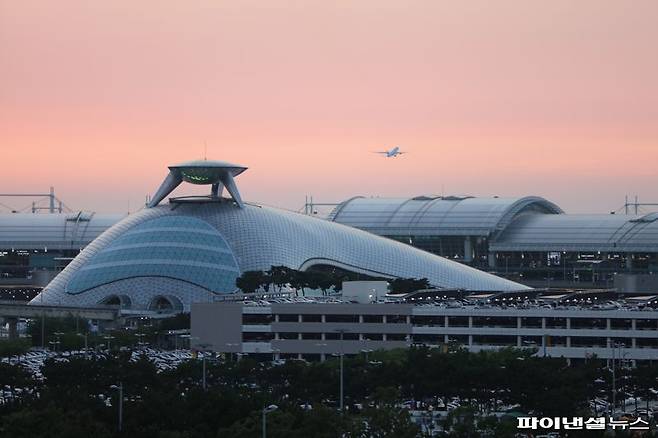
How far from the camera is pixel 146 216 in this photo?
182 meters

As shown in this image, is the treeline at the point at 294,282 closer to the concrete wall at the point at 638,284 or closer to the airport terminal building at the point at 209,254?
the airport terminal building at the point at 209,254

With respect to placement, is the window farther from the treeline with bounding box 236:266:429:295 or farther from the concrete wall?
the concrete wall

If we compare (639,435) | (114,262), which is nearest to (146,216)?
Result: (114,262)

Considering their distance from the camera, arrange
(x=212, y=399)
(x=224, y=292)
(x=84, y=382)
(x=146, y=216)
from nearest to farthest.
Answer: (x=212, y=399) → (x=84, y=382) → (x=224, y=292) → (x=146, y=216)

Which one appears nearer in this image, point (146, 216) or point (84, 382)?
point (84, 382)

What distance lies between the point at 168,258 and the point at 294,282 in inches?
623

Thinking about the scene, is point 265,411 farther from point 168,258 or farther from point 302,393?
point 168,258

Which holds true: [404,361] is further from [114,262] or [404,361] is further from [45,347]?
[114,262]

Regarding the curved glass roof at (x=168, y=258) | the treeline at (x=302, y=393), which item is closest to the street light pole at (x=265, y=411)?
the treeline at (x=302, y=393)

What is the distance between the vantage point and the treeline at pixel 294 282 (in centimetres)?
16100

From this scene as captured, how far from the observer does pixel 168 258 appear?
171125mm

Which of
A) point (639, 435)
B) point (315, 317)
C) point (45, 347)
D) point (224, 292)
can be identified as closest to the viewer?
point (639, 435)

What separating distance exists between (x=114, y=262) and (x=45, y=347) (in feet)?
91.4

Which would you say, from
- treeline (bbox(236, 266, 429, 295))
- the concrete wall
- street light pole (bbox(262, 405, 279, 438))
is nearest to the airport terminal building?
treeline (bbox(236, 266, 429, 295))
